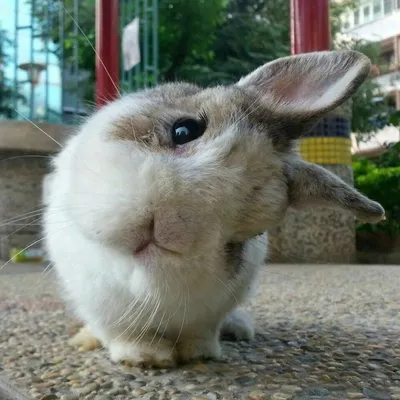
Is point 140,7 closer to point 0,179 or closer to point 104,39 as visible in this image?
point 104,39

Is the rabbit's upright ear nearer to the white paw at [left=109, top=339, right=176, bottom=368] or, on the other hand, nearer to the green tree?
the white paw at [left=109, top=339, right=176, bottom=368]

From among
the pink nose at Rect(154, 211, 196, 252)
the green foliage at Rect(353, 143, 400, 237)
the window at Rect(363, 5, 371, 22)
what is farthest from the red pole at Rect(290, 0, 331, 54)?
the window at Rect(363, 5, 371, 22)

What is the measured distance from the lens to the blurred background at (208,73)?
3.88 m

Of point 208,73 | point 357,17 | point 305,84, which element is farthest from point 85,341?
point 357,17

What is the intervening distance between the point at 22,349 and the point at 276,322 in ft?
2.47

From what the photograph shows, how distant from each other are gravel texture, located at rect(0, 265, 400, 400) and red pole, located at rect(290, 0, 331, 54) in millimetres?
2257

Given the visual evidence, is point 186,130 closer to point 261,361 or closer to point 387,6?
point 261,361

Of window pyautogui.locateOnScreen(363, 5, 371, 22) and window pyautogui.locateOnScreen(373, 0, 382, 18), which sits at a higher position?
window pyautogui.locateOnScreen(363, 5, 371, 22)

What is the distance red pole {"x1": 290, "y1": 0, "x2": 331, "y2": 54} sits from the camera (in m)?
3.85

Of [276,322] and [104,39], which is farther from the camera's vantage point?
[104,39]

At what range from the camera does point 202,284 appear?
0.95m

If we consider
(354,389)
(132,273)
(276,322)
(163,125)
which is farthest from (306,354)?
(163,125)

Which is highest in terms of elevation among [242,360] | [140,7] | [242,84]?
[140,7]

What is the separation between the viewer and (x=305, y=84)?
1.11 metres
